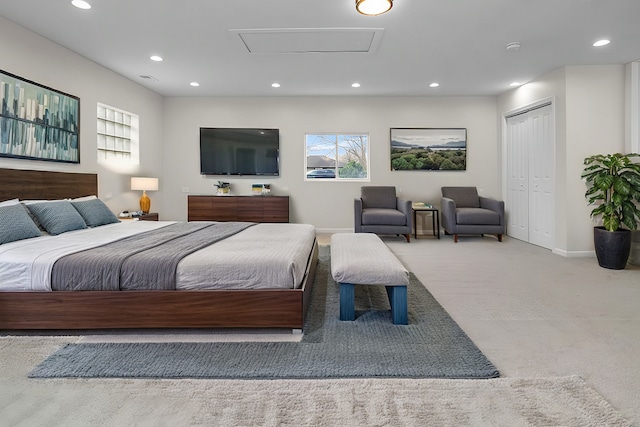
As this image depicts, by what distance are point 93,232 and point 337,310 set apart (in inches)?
95.8

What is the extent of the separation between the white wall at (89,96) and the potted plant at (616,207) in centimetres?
642

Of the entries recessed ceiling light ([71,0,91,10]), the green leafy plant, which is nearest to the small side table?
the green leafy plant

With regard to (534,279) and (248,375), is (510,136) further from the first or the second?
(248,375)

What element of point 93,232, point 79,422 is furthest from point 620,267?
point 93,232

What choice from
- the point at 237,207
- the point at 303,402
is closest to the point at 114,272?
the point at 303,402

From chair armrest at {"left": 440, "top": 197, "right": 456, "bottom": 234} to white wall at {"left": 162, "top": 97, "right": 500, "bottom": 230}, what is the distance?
60cm

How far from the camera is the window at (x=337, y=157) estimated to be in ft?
22.4

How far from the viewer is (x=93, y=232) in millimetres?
3309

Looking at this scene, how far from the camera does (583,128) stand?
15.4 ft

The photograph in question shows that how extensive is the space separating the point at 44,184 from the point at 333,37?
355 cm

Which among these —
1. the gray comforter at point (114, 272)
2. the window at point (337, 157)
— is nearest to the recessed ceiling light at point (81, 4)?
the gray comforter at point (114, 272)

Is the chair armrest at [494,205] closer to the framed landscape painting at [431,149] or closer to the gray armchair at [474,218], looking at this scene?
the gray armchair at [474,218]

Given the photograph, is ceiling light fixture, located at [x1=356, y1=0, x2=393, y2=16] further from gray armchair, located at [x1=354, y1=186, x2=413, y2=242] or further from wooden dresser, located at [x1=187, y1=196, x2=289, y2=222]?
wooden dresser, located at [x1=187, y1=196, x2=289, y2=222]

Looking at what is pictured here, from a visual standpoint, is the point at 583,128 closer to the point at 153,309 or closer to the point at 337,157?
the point at 337,157
